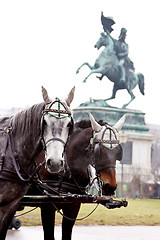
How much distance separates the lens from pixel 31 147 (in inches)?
190

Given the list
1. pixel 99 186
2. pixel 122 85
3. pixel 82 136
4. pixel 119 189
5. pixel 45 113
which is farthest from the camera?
pixel 122 85

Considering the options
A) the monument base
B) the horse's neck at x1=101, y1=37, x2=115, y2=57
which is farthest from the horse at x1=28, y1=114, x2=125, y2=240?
the horse's neck at x1=101, y1=37, x2=115, y2=57

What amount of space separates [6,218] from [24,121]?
2.96 ft

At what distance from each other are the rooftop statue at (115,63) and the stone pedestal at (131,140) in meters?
1.20

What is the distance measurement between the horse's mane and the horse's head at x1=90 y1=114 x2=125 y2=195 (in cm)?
159

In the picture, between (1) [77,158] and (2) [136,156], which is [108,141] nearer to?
(1) [77,158]

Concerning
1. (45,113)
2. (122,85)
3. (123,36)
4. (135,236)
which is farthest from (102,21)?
(45,113)

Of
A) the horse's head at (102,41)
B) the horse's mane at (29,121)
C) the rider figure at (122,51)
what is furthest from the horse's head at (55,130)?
the rider figure at (122,51)

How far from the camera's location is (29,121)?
4.84 m

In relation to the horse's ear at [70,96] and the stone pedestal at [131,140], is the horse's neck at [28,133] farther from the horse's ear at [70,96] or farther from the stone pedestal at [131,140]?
the stone pedestal at [131,140]

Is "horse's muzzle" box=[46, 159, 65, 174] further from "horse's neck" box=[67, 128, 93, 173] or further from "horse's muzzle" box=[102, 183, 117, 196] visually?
"horse's neck" box=[67, 128, 93, 173]

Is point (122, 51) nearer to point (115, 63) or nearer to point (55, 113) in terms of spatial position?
point (115, 63)

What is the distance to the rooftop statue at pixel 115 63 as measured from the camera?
32031 mm

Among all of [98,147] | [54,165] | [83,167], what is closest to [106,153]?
[98,147]
